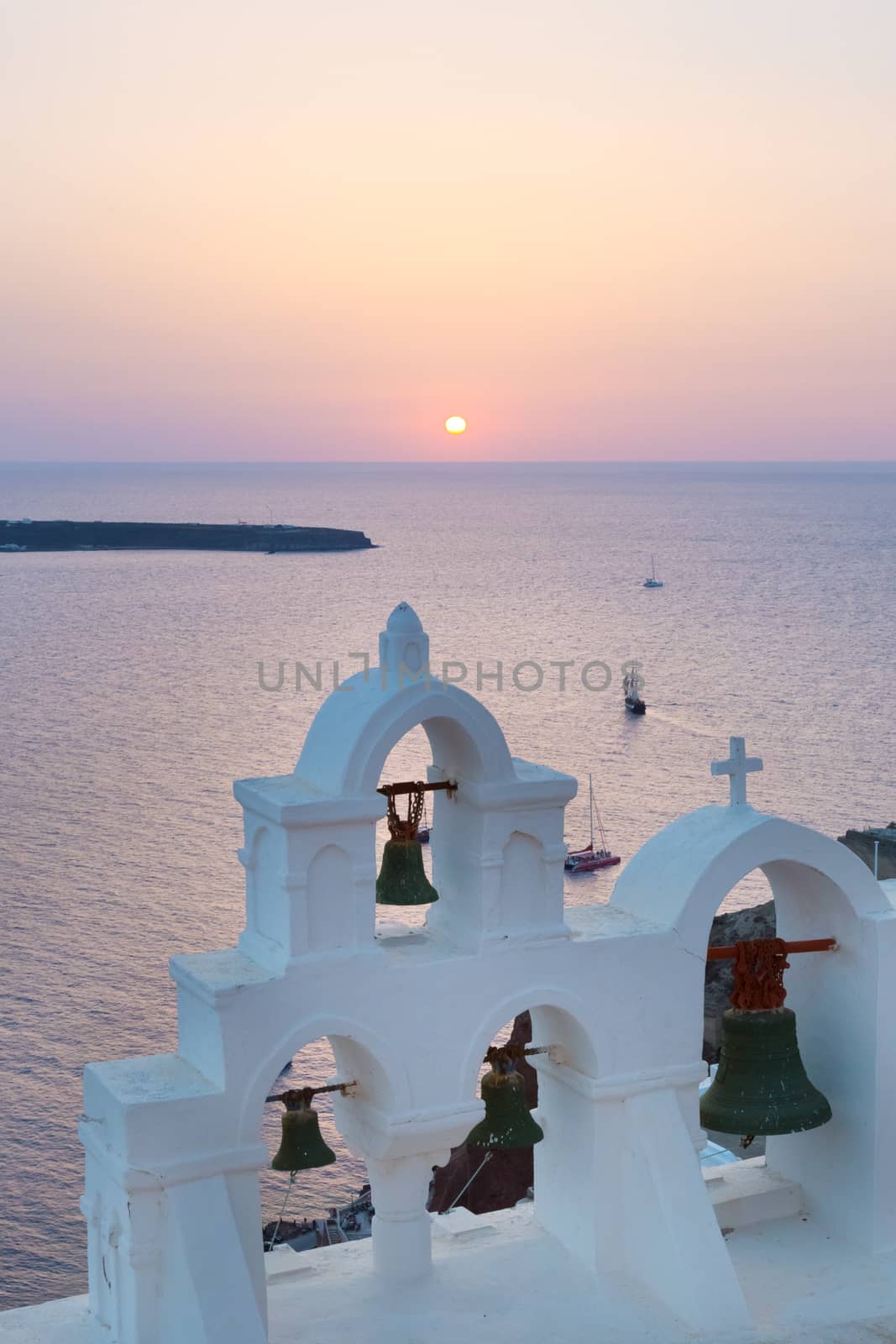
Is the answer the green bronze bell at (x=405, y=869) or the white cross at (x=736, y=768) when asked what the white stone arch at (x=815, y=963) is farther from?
the green bronze bell at (x=405, y=869)

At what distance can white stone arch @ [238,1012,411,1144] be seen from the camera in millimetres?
9070

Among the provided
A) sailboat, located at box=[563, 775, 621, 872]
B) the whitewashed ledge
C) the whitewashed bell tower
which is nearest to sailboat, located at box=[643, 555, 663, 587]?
sailboat, located at box=[563, 775, 621, 872]

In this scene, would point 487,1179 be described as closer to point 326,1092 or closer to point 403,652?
point 326,1092

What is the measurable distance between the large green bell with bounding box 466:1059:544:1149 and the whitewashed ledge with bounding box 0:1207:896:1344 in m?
0.93

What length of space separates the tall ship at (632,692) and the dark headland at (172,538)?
79.5m

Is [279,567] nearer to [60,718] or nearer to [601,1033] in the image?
[60,718]

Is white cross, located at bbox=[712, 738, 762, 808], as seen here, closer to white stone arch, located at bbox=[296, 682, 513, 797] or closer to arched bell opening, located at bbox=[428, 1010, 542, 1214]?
white stone arch, located at bbox=[296, 682, 513, 797]

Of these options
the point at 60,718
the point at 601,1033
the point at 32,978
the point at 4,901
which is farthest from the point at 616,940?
the point at 60,718

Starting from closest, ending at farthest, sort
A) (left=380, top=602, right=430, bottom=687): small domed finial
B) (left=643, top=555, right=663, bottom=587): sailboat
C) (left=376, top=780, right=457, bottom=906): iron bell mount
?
(left=380, top=602, right=430, bottom=687): small domed finial, (left=376, top=780, right=457, bottom=906): iron bell mount, (left=643, top=555, right=663, bottom=587): sailboat

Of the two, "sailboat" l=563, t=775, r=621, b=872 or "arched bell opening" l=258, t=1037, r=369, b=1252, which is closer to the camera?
"arched bell opening" l=258, t=1037, r=369, b=1252

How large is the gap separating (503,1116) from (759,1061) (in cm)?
183

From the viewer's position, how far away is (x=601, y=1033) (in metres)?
10.1

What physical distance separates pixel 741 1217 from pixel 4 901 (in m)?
37.8

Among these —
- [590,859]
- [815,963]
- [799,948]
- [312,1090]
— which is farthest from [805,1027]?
[590,859]
